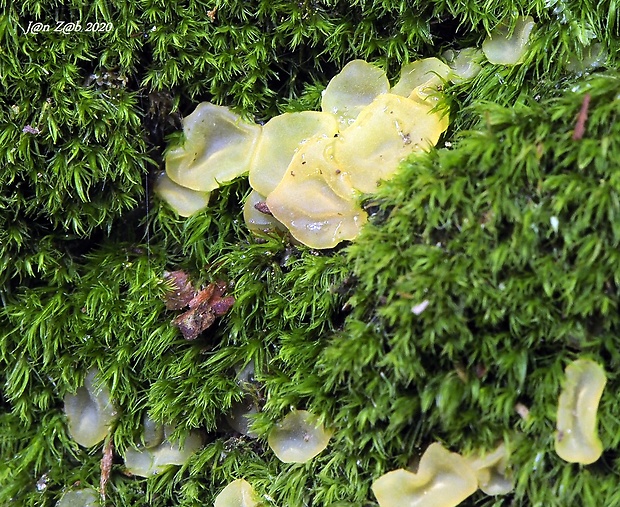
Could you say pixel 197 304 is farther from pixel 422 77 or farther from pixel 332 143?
pixel 422 77

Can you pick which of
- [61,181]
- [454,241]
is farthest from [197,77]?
[454,241]

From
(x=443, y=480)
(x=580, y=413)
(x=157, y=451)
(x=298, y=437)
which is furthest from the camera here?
(x=157, y=451)

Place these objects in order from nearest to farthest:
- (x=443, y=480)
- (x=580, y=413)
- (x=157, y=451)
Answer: (x=580, y=413) < (x=443, y=480) < (x=157, y=451)

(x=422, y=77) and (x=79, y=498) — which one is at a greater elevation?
(x=422, y=77)

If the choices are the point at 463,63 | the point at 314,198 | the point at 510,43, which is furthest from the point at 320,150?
the point at 510,43

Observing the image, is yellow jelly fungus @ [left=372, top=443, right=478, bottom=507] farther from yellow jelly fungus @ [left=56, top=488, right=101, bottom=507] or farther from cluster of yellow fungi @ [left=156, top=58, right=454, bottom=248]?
yellow jelly fungus @ [left=56, top=488, right=101, bottom=507]

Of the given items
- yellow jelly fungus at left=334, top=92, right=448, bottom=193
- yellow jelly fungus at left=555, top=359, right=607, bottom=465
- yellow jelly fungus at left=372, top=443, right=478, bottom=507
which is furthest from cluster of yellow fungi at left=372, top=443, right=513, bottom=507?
yellow jelly fungus at left=334, top=92, right=448, bottom=193
